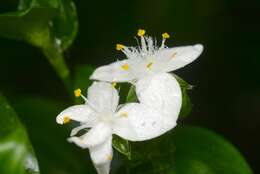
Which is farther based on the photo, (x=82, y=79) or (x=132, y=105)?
(x=82, y=79)

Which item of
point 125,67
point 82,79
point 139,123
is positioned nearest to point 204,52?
point 82,79

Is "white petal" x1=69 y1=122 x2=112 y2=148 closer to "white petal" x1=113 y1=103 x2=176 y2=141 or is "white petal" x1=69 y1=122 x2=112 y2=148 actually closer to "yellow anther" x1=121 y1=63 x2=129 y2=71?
"white petal" x1=113 y1=103 x2=176 y2=141

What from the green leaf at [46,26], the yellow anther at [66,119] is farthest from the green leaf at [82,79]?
the yellow anther at [66,119]

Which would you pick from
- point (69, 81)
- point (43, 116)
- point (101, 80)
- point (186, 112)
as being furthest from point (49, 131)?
point (186, 112)

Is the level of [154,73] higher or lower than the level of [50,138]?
higher

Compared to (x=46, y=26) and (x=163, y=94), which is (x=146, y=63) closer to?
(x=163, y=94)

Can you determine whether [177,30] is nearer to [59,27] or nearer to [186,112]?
[59,27]
